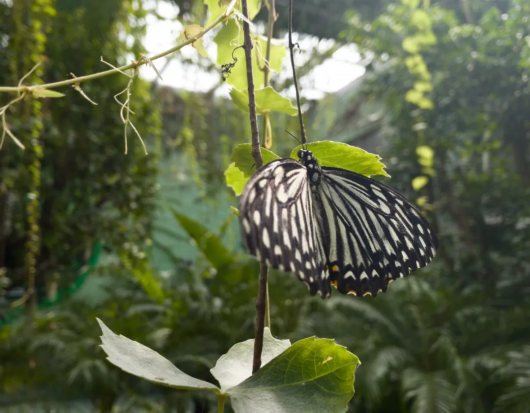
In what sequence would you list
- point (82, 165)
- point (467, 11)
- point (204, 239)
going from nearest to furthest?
1. point (82, 165)
2. point (467, 11)
3. point (204, 239)

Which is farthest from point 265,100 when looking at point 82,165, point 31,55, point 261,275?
point 82,165

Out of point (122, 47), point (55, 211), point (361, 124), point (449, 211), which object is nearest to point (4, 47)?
point (122, 47)

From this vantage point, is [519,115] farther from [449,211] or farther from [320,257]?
[320,257]

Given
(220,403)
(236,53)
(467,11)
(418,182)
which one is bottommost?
(220,403)

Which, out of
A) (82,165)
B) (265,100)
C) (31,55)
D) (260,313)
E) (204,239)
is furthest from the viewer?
(204,239)

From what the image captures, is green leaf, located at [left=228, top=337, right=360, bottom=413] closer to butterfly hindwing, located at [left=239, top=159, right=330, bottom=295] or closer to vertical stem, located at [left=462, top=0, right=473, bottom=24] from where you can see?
butterfly hindwing, located at [left=239, top=159, right=330, bottom=295]

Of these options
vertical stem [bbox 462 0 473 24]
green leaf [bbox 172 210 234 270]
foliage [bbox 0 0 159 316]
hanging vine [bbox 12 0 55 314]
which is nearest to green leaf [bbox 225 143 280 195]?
hanging vine [bbox 12 0 55 314]

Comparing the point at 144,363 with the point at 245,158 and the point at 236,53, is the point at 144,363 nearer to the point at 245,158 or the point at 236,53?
the point at 245,158

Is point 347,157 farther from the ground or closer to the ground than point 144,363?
farther from the ground
